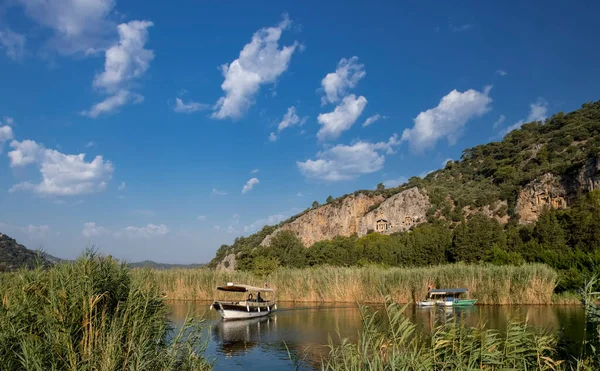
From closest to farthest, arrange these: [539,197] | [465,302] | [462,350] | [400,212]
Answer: [462,350] → [465,302] → [539,197] → [400,212]

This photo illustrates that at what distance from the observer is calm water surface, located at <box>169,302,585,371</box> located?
56.4 feet

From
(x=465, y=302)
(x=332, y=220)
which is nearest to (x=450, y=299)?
(x=465, y=302)

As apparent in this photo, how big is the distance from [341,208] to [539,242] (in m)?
65.2

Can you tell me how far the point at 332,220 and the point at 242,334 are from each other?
87.6m

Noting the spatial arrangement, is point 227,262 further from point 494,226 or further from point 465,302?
point 465,302

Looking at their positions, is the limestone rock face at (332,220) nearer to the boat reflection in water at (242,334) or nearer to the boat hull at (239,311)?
the boat hull at (239,311)

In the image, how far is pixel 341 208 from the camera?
110250 mm

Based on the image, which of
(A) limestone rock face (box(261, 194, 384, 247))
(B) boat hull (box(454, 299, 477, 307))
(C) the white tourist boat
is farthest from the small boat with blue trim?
(A) limestone rock face (box(261, 194, 384, 247))

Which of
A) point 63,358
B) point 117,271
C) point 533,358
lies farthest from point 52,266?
point 533,358

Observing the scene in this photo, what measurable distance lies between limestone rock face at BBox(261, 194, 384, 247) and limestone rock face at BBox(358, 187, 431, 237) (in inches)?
144

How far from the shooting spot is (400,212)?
97.9m

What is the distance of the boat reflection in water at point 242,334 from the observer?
2002 centimetres

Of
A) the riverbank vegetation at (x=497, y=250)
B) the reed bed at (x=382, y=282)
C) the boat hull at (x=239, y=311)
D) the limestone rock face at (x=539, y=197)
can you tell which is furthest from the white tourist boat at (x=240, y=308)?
the limestone rock face at (x=539, y=197)

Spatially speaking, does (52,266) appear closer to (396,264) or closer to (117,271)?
(117,271)
